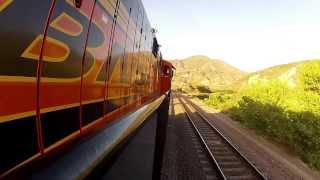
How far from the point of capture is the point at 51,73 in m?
3.95

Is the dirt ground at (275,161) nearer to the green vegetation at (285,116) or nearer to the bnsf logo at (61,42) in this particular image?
the green vegetation at (285,116)

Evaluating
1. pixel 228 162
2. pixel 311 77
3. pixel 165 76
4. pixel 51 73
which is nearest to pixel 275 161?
pixel 228 162

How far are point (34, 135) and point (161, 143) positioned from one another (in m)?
2.26

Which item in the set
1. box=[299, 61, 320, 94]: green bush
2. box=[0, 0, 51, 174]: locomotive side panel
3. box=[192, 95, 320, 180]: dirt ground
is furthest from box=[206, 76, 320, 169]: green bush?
box=[0, 0, 51, 174]: locomotive side panel

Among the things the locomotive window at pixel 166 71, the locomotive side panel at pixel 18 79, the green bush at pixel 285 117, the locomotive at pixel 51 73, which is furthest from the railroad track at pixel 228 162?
the locomotive side panel at pixel 18 79

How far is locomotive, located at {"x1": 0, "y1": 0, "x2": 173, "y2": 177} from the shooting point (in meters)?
2.92

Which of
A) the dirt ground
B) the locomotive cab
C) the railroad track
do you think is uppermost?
the locomotive cab

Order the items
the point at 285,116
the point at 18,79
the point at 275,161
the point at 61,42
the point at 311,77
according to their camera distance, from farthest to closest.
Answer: the point at 311,77
the point at 285,116
the point at 275,161
the point at 61,42
the point at 18,79

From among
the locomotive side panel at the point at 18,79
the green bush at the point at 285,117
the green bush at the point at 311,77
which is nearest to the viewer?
the locomotive side panel at the point at 18,79

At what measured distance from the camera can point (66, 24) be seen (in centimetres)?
431

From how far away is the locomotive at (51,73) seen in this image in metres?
2.92

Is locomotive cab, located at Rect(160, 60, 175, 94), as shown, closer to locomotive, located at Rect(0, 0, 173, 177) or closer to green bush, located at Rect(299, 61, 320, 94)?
locomotive, located at Rect(0, 0, 173, 177)

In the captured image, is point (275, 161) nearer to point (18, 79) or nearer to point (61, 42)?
point (61, 42)

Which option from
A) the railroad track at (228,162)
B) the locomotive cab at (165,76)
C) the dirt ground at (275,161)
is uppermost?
the locomotive cab at (165,76)
